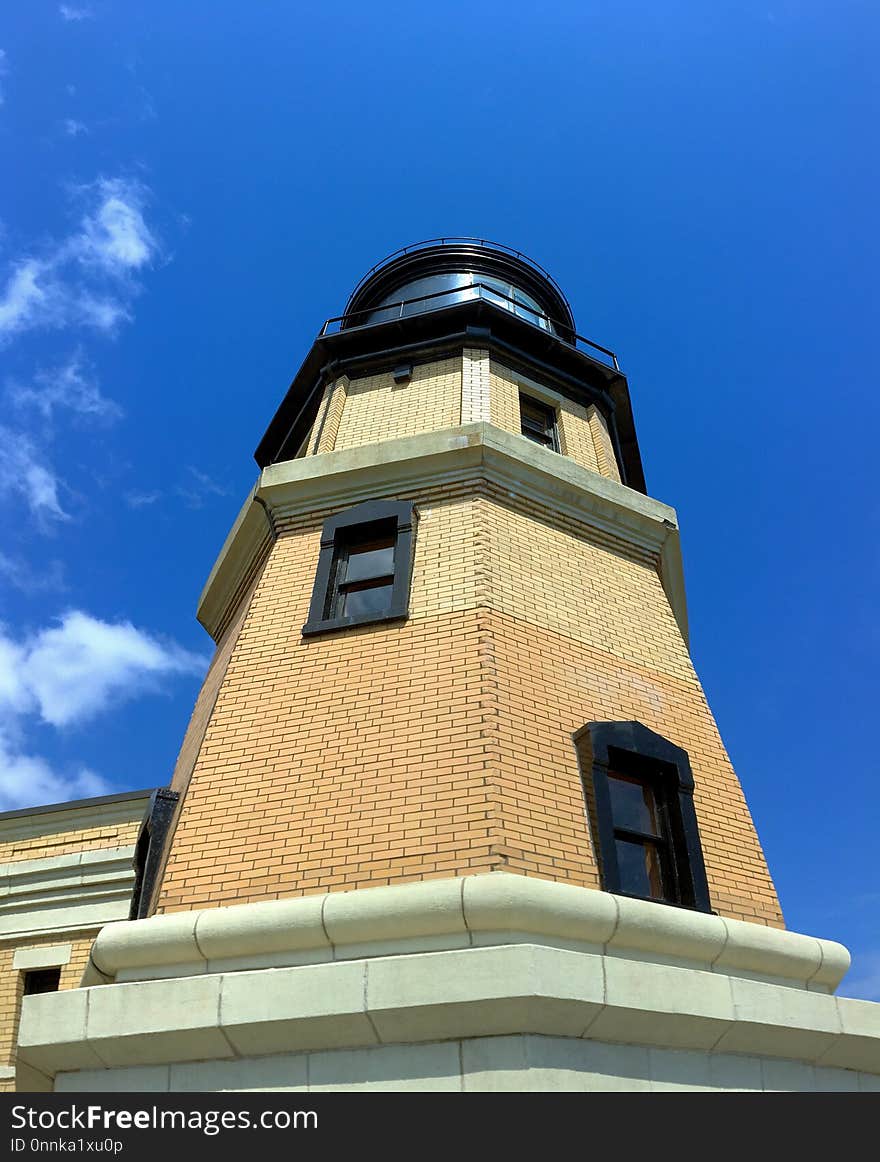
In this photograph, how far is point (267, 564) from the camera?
1004 cm

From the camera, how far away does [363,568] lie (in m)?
9.69

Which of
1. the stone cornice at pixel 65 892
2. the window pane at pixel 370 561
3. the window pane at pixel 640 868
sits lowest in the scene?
the window pane at pixel 640 868

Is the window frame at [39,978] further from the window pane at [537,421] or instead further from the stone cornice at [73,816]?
the window pane at [537,421]

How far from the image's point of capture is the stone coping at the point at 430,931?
5.96 metres

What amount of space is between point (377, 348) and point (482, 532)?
557 centimetres

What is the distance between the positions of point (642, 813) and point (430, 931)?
2730 millimetres

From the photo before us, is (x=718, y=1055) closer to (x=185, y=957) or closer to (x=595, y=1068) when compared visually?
(x=595, y=1068)

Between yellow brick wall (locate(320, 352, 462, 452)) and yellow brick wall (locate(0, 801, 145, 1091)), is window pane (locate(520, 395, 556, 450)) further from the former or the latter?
yellow brick wall (locate(0, 801, 145, 1091))

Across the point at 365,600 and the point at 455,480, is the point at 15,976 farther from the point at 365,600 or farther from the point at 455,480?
the point at 455,480

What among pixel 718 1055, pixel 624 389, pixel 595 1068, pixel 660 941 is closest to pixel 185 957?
pixel 595 1068

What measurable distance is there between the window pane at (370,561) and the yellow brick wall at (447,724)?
0.39 m

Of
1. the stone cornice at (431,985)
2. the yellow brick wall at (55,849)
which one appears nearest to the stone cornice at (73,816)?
the yellow brick wall at (55,849)

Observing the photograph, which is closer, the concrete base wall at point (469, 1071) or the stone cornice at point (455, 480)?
the concrete base wall at point (469, 1071)

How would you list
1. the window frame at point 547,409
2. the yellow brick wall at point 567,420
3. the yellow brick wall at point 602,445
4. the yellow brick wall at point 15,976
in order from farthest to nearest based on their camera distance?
1. the window frame at point 547,409
2. the yellow brick wall at point 602,445
3. the yellow brick wall at point 567,420
4. the yellow brick wall at point 15,976
